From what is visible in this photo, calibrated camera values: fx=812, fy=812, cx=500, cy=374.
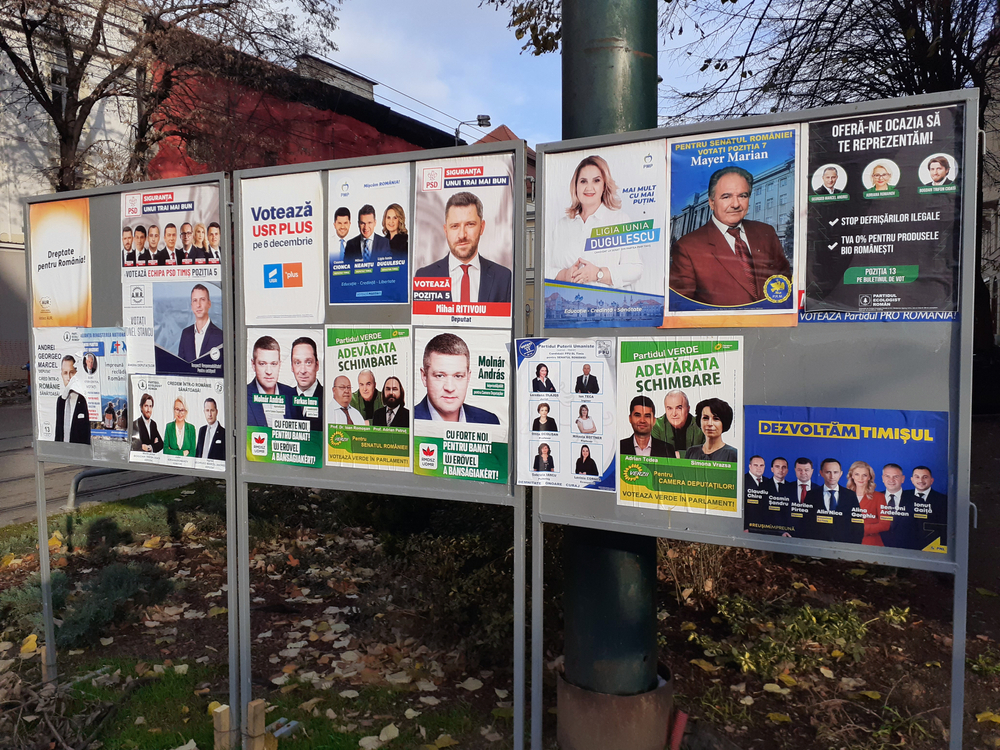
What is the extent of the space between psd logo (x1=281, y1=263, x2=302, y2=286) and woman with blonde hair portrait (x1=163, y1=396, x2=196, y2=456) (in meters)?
0.84

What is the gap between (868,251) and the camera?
2.46 m

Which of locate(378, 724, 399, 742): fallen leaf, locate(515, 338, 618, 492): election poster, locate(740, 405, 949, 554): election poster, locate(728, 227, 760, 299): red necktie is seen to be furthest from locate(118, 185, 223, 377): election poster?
locate(740, 405, 949, 554): election poster

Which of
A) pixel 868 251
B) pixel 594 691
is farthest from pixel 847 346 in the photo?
pixel 594 691

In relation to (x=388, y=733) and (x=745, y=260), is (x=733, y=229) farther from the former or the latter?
(x=388, y=733)

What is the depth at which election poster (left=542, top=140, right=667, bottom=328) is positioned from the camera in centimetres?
277

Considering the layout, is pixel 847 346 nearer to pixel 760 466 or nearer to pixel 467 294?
pixel 760 466

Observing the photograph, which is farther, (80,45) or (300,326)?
(80,45)

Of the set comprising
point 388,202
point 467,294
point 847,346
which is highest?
point 388,202

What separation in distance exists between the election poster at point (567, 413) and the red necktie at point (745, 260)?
0.51 metres

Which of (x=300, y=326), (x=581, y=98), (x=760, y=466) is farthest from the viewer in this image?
(x=300, y=326)

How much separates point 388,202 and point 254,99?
19749 mm

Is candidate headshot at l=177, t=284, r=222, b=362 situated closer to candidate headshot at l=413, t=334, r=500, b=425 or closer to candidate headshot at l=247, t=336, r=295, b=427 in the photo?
candidate headshot at l=247, t=336, r=295, b=427

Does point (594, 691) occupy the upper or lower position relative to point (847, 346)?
lower

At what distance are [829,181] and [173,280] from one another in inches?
111
